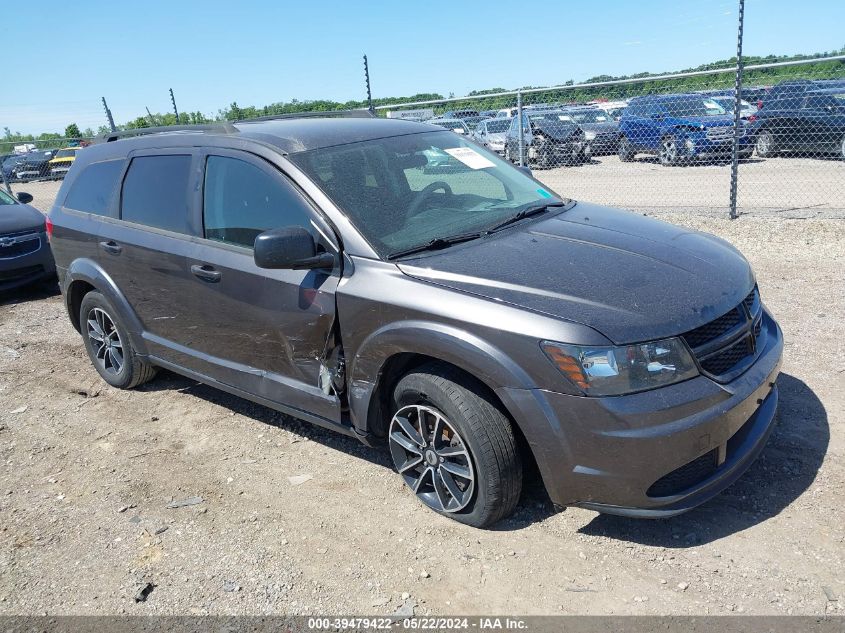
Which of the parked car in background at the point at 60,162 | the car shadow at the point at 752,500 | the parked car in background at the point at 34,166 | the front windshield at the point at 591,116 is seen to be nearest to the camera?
the car shadow at the point at 752,500

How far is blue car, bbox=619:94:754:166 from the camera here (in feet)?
43.7

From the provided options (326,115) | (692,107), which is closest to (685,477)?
(326,115)

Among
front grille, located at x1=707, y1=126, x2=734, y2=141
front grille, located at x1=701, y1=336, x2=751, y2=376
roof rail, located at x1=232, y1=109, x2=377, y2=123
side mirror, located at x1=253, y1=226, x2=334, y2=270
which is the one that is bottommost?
front grille, located at x1=707, y1=126, x2=734, y2=141

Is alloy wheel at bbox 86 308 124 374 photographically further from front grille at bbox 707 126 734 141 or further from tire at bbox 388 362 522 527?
front grille at bbox 707 126 734 141

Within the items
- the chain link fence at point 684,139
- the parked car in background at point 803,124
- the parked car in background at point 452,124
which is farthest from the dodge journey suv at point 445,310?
the parked car in background at point 803,124

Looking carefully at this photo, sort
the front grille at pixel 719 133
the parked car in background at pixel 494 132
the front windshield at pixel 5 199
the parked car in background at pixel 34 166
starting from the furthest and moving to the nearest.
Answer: the parked car in background at pixel 34 166 < the parked car in background at pixel 494 132 < the front grille at pixel 719 133 < the front windshield at pixel 5 199

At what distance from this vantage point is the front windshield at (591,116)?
16.4 metres

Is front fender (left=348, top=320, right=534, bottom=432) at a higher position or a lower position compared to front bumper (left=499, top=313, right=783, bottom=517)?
higher

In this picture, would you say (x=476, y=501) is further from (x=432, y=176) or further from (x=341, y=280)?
(x=432, y=176)

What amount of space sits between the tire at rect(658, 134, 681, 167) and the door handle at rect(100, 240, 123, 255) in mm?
12608

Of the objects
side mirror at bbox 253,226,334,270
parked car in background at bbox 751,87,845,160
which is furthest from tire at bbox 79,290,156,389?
parked car in background at bbox 751,87,845,160

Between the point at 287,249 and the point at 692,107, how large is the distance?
500 inches

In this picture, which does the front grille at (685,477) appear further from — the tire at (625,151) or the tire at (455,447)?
the tire at (625,151)

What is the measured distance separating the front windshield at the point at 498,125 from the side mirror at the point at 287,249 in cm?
1380
